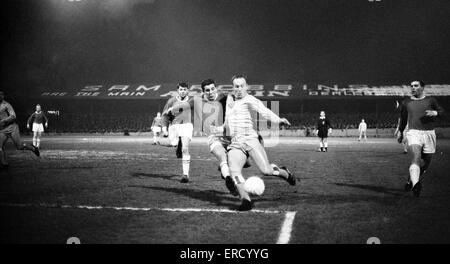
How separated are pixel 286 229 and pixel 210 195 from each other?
3.22m

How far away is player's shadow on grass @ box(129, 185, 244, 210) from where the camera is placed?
7.67 metres

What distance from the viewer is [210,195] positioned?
8586mm

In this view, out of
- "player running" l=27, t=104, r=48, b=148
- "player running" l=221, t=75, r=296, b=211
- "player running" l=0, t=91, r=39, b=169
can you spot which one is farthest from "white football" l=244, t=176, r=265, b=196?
"player running" l=27, t=104, r=48, b=148

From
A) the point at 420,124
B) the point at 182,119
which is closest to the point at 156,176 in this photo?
the point at 182,119

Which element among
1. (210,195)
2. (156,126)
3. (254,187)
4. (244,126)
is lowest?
(210,195)

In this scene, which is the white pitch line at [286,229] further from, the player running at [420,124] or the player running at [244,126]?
the player running at [420,124]

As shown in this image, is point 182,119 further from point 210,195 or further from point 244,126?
point 244,126

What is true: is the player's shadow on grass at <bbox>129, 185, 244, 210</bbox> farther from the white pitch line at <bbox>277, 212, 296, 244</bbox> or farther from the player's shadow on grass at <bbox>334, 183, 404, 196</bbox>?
the player's shadow on grass at <bbox>334, 183, 404, 196</bbox>

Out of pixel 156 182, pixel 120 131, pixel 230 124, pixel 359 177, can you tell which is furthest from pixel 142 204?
pixel 120 131

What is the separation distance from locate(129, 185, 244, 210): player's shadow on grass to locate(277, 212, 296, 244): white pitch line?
1.09 metres

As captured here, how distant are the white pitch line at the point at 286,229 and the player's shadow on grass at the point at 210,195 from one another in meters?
1.09

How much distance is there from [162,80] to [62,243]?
58026 mm

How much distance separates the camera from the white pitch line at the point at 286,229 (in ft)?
16.4

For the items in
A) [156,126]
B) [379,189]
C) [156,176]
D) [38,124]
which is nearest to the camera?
[379,189]
